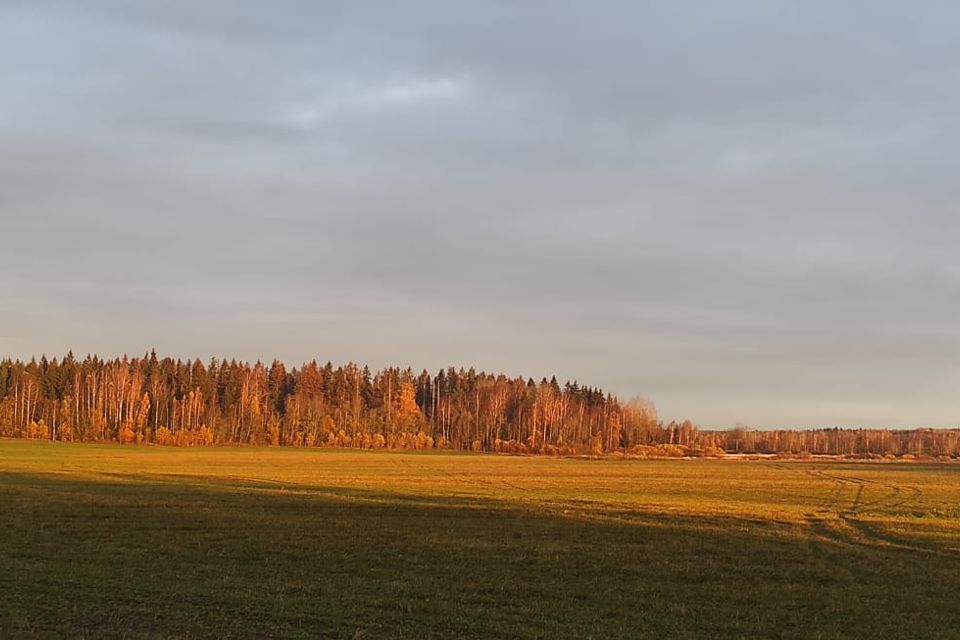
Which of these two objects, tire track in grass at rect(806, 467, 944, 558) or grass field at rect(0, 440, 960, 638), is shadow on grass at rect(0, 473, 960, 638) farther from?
tire track in grass at rect(806, 467, 944, 558)

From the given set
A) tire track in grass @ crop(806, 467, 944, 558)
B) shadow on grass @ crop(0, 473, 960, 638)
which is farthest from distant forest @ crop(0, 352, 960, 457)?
shadow on grass @ crop(0, 473, 960, 638)

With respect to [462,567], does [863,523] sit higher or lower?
lower

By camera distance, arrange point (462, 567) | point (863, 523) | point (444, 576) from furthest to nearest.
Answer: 1. point (863, 523)
2. point (462, 567)
3. point (444, 576)

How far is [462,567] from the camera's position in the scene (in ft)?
75.8

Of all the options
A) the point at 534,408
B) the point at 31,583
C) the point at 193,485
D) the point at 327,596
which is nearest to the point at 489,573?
the point at 327,596

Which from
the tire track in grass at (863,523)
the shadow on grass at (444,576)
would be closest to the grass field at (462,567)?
the shadow on grass at (444,576)

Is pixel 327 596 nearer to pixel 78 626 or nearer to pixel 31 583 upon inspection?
pixel 78 626

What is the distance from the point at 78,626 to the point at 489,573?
35.6ft

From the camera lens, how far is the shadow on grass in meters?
16.2

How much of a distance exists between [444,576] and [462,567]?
1506mm

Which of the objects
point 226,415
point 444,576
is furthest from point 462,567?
point 226,415

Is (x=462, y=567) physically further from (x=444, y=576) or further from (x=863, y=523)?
(x=863, y=523)

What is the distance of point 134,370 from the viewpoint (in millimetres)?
184000

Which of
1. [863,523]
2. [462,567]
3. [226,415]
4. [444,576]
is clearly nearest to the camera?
[444,576]
